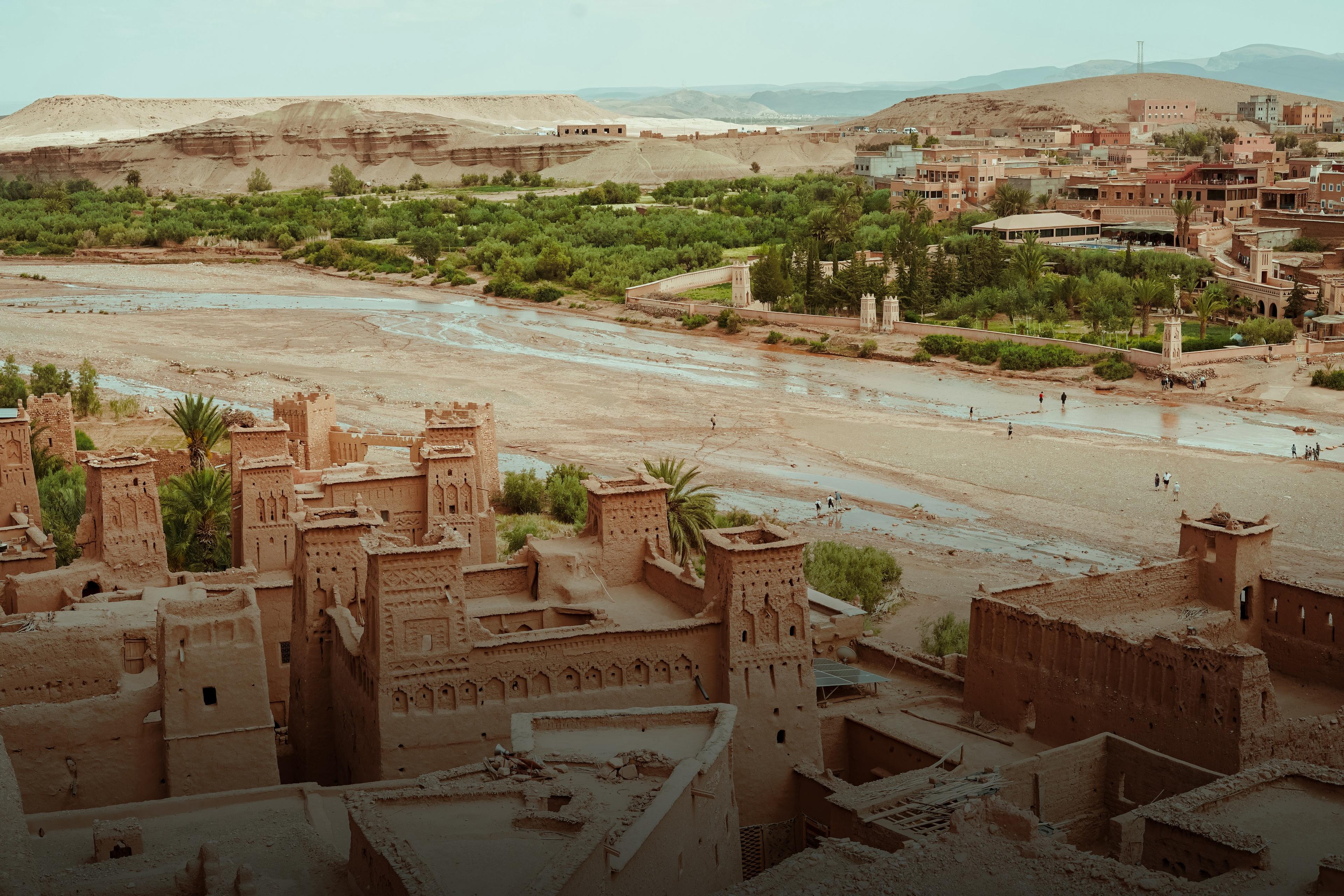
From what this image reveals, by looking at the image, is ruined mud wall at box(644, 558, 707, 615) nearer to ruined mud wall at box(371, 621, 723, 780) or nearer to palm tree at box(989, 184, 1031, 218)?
ruined mud wall at box(371, 621, 723, 780)

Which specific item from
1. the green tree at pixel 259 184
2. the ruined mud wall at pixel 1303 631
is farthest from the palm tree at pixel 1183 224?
the green tree at pixel 259 184

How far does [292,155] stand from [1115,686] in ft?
424

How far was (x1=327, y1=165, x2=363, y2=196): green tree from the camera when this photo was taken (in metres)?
116

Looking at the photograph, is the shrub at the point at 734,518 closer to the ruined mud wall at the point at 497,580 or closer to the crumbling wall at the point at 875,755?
the ruined mud wall at the point at 497,580

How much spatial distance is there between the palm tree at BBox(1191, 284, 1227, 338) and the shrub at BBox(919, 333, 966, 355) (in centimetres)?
809

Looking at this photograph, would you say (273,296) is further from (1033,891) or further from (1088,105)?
(1088,105)

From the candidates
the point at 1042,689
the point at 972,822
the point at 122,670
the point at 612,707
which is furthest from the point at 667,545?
the point at 972,822

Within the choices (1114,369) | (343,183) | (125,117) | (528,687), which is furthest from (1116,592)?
(125,117)

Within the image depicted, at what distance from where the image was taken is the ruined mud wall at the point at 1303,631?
18.2 metres

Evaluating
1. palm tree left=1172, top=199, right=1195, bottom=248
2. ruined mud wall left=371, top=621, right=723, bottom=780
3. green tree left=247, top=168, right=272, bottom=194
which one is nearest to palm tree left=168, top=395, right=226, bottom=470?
ruined mud wall left=371, top=621, right=723, bottom=780

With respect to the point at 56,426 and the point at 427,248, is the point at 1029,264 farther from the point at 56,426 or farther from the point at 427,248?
the point at 56,426

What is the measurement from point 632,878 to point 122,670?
25.5 ft

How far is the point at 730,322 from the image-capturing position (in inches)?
2356

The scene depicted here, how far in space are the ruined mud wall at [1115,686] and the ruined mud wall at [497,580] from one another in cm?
561
